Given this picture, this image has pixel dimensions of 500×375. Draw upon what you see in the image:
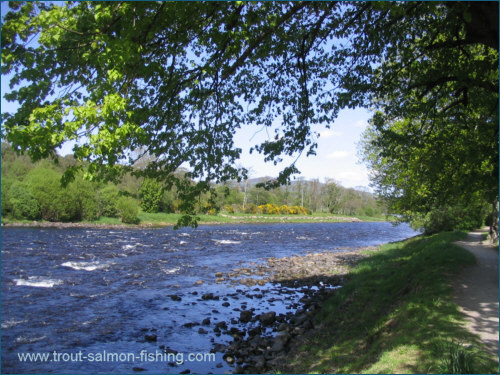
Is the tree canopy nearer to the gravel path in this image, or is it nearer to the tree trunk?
the gravel path

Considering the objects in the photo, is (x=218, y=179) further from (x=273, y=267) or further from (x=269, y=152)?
(x=273, y=267)

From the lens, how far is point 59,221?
42.3 metres

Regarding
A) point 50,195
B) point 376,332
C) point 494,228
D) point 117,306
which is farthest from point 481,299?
point 50,195

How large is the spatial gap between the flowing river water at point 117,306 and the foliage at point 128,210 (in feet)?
70.9

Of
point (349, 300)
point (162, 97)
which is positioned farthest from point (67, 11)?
point (349, 300)

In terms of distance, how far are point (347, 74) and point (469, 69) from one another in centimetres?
301

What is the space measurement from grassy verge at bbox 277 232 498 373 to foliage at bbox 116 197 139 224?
3793 cm

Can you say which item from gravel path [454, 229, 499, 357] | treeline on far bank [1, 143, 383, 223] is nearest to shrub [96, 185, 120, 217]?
treeline on far bank [1, 143, 383, 223]

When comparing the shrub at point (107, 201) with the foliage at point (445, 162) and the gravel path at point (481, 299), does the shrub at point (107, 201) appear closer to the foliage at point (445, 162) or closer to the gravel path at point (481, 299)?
the foliage at point (445, 162)

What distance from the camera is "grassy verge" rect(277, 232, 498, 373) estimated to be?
5.34m

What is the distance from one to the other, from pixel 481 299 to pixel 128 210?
43.9 m

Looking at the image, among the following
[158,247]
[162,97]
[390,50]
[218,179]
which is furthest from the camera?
[158,247]

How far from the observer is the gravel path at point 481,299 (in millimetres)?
5992

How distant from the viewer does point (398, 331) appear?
7.05 m
